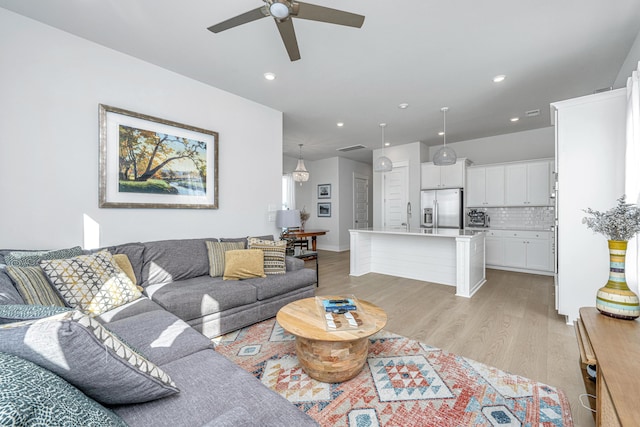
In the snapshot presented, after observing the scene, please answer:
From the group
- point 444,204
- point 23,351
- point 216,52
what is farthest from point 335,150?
point 23,351

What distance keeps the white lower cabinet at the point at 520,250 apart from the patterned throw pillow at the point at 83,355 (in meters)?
6.02

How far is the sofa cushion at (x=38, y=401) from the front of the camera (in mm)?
486

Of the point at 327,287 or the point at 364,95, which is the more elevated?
the point at 364,95

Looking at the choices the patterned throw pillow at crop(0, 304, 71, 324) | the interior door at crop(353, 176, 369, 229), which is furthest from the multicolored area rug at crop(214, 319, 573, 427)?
the interior door at crop(353, 176, 369, 229)

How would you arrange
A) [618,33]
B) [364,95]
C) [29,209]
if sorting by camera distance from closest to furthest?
[29,209]
[618,33]
[364,95]

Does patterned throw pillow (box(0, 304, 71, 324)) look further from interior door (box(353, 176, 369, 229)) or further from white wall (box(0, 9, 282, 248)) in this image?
interior door (box(353, 176, 369, 229))

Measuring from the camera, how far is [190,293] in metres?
2.34

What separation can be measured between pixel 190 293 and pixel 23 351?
1.71 m

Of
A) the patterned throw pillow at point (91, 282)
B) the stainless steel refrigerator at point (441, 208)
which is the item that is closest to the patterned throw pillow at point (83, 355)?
the patterned throw pillow at point (91, 282)

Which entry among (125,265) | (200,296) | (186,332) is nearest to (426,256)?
(200,296)

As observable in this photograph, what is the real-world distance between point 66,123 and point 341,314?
2945mm

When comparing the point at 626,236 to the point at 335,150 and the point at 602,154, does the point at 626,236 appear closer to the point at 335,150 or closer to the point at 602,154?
the point at 602,154

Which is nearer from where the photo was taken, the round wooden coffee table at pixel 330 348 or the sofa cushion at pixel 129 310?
the round wooden coffee table at pixel 330 348

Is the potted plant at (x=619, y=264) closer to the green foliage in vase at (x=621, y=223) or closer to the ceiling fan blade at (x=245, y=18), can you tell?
the green foliage in vase at (x=621, y=223)
